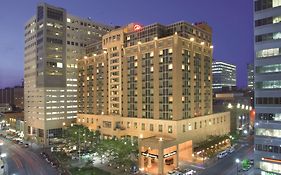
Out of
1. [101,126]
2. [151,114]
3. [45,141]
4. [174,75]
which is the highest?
[174,75]

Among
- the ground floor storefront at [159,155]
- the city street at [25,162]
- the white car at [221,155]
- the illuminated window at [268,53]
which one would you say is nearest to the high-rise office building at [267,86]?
the illuminated window at [268,53]

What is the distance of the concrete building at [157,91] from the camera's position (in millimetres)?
83312

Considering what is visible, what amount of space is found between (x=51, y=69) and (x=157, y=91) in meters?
59.7

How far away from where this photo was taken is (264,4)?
57.6 m

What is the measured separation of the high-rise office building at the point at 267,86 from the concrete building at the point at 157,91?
2783cm

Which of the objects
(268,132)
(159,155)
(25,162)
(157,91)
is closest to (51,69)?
(25,162)

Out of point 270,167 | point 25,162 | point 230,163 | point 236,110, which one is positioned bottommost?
point 25,162

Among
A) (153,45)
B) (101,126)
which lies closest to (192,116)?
(153,45)

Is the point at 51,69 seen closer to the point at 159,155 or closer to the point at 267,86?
the point at 159,155

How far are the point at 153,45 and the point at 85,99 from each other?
171ft

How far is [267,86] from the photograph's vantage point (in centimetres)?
5709

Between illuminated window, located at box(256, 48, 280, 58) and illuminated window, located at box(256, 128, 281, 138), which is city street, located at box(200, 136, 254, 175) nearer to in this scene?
illuminated window, located at box(256, 128, 281, 138)

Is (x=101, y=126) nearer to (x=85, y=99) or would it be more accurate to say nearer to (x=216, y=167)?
(x=85, y=99)

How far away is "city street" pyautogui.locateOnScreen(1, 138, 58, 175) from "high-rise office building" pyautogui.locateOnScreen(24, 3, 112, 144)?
15731mm
